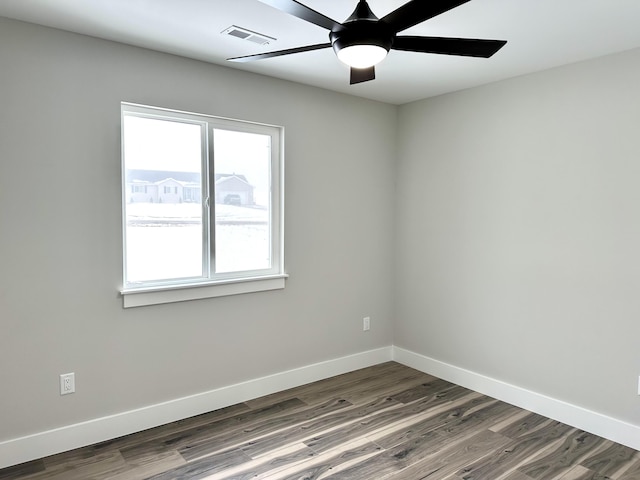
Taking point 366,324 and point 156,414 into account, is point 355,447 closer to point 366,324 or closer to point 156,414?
point 156,414

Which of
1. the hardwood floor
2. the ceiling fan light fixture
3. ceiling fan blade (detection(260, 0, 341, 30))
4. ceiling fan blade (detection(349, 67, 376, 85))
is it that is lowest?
the hardwood floor

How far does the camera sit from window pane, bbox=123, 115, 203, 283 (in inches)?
112

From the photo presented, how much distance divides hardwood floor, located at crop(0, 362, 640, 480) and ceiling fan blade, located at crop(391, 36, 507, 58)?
2138 mm

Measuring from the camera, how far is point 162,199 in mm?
2945

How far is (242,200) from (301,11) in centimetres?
195

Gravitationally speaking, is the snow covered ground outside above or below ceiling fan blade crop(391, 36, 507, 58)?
below

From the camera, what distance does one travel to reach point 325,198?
3.72 meters

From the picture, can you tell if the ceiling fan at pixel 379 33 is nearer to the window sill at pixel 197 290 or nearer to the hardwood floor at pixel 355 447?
the window sill at pixel 197 290

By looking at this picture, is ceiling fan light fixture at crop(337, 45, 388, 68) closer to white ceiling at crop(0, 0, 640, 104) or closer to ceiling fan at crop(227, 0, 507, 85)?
ceiling fan at crop(227, 0, 507, 85)

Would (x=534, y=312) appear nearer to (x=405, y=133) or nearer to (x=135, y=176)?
(x=405, y=133)

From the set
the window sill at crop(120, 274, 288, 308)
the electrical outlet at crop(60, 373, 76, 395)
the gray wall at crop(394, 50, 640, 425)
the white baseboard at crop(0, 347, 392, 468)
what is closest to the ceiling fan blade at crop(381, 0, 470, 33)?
the gray wall at crop(394, 50, 640, 425)

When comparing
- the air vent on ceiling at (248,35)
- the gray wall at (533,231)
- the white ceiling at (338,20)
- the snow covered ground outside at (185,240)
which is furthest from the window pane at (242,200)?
the gray wall at (533,231)

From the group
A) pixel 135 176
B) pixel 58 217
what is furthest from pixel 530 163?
pixel 58 217

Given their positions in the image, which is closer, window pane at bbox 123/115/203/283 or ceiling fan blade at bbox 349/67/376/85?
ceiling fan blade at bbox 349/67/376/85
